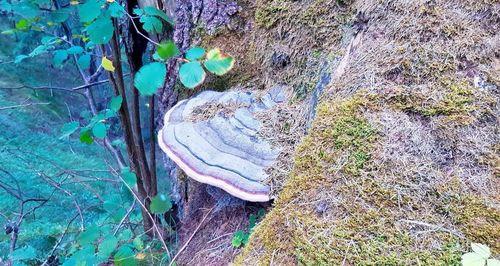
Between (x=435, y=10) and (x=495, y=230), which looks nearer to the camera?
(x=495, y=230)

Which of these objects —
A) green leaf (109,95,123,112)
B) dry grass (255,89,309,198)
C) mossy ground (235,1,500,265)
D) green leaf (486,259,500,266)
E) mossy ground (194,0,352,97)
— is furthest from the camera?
green leaf (109,95,123,112)

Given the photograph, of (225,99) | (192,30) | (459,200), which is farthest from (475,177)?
(192,30)

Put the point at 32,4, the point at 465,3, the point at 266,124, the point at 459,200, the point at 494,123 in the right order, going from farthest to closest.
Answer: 1. the point at 32,4
2. the point at 266,124
3. the point at 465,3
4. the point at 494,123
5. the point at 459,200

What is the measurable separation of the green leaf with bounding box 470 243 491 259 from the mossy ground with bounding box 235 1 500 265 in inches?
1.0

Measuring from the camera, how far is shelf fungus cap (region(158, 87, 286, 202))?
4.92 feet

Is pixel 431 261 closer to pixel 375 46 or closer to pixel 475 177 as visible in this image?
pixel 475 177

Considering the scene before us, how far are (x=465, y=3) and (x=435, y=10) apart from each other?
0.42 ft

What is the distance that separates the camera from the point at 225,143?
64.5 inches

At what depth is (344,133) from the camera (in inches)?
49.0

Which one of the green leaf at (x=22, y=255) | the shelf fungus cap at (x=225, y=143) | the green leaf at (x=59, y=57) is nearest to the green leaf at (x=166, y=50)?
the shelf fungus cap at (x=225, y=143)

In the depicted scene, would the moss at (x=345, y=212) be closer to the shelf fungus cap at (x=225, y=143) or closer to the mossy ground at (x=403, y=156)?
the mossy ground at (x=403, y=156)

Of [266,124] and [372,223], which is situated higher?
[372,223]

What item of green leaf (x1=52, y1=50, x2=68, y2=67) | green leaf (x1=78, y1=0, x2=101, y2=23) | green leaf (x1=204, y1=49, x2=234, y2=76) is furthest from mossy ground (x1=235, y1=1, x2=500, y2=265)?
green leaf (x1=52, y1=50, x2=68, y2=67)

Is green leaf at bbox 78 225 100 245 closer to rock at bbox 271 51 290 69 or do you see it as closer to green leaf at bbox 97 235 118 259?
green leaf at bbox 97 235 118 259
